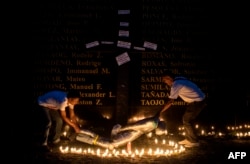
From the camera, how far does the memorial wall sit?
12039mm

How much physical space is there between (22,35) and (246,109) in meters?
7.37

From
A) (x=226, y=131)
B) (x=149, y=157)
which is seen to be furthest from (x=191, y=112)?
(x=226, y=131)

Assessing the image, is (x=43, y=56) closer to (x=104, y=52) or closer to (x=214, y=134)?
(x=104, y=52)

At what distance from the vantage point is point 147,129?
9641 millimetres

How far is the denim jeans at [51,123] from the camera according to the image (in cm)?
981

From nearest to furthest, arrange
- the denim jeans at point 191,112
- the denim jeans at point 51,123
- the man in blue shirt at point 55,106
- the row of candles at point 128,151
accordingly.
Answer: the row of candles at point 128,151 → the man in blue shirt at point 55,106 → the denim jeans at point 51,123 → the denim jeans at point 191,112

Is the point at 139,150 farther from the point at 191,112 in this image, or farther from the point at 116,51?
the point at 116,51

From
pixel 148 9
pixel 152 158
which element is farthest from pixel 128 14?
pixel 152 158

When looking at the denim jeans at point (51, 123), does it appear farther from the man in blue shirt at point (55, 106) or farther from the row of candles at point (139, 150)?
the row of candles at point (139, 150)

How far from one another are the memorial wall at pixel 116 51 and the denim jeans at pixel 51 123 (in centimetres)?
200

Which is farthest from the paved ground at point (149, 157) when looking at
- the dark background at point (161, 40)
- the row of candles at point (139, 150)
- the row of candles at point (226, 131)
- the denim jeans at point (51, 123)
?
the dark background at point (161, 40)

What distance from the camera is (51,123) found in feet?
32.6

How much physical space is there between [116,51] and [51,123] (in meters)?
3.18

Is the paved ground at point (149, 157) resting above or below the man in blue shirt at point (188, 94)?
below
